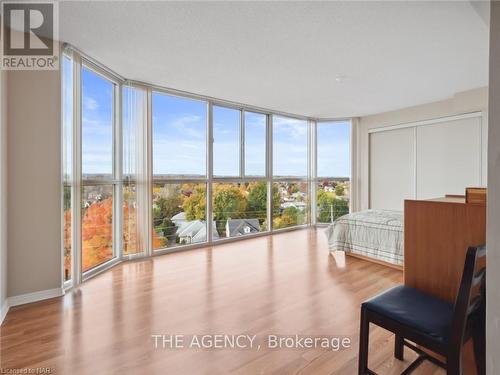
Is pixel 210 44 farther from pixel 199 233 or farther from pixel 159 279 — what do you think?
pixel 199 233

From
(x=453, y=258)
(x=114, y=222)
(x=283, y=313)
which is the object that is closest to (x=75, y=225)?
(x=114, y=222)

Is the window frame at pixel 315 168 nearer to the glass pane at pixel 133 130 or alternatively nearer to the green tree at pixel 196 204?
the green tree at pixel 196 204

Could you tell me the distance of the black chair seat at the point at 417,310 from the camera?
131cm

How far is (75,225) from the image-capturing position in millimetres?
2969

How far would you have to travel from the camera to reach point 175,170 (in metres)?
4.48

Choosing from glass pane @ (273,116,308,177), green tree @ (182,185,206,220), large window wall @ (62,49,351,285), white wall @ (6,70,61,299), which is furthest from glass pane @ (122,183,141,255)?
glass pane @ (273,116,308,177)

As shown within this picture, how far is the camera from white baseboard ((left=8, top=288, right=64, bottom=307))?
2.55 metres

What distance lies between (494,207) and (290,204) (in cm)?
549

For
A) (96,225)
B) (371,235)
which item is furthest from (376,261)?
(96,225)

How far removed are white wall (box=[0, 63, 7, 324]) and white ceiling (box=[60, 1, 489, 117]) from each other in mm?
803

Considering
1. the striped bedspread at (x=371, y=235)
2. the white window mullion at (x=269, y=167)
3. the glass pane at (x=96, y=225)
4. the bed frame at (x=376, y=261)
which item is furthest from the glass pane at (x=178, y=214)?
the bed frame at (x=376, y=261)

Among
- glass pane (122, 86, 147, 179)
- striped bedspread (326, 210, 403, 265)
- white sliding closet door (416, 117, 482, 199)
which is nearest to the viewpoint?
striped bedspread (326, 210, 403, 265)

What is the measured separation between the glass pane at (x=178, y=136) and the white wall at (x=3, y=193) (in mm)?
1949

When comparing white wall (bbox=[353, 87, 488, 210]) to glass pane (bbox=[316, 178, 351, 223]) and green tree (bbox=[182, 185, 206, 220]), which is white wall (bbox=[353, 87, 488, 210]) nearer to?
glass pane (bbox=[316, 178, 351, 223])
